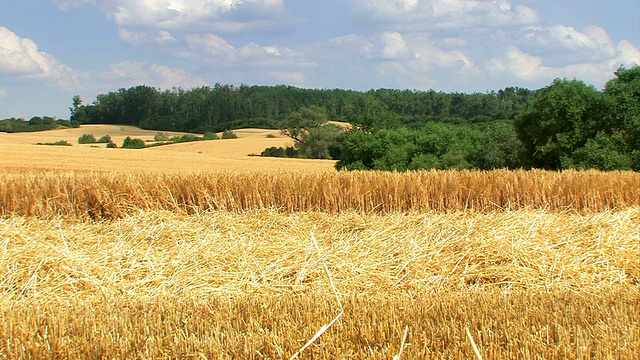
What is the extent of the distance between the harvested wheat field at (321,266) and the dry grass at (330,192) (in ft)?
0.11

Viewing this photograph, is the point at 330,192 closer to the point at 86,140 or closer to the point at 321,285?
the point at 321,285

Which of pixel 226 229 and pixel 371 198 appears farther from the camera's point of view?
pixel 371 198

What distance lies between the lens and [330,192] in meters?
9.24

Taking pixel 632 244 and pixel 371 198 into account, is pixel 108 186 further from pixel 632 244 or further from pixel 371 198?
pixel 632 244

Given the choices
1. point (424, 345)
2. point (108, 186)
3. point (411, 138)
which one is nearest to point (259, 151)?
point (411, 138)

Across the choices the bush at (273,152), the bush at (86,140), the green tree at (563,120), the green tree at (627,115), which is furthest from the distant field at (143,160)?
the green tree at (627,115)

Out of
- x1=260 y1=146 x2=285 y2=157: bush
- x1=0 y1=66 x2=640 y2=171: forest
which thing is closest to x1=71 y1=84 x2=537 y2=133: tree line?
x1=0 y1=66 x2=640 y2=171: forest

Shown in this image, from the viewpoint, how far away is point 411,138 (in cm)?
2677

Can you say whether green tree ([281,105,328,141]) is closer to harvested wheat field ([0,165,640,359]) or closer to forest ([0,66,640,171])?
forest ([0,66,640,171])

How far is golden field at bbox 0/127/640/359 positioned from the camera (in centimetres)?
313

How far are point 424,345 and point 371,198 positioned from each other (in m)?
6.32

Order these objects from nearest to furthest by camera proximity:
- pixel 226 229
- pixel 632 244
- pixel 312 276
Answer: pixel 312 276
pixel 632 244
pixel 226 229

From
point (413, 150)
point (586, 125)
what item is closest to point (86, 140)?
point (413, 150)

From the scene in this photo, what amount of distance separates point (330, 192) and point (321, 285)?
3794 millimetres
